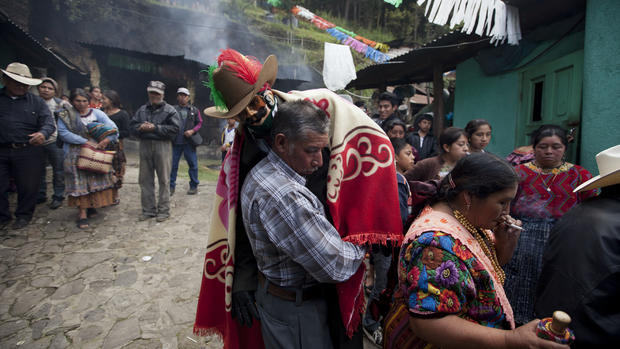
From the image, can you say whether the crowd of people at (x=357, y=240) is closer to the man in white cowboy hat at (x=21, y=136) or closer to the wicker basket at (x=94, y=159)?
the wicker basket at (x=94, y=159)

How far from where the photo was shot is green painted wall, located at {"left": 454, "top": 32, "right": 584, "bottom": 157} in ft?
15.9

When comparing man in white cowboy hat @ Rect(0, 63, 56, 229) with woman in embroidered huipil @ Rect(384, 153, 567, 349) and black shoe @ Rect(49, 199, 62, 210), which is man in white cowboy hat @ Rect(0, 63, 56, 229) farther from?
woman in embroidered huipil @ Rect(384, 153, 567, 349)

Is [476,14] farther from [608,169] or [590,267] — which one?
[590,267]

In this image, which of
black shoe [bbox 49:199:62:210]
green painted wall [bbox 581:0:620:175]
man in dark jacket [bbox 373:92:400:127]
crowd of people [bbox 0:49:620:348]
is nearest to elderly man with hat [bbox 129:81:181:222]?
black shoe [bbox 49:199:62:210]

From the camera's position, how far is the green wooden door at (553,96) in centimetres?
425

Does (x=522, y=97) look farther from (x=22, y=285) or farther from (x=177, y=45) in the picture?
(x=177, y=45)

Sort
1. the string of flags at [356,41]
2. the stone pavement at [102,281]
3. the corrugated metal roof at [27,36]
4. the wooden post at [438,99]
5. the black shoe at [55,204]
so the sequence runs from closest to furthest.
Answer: the stone pavement at [102,281] → the black shoe at [55,204] → the corrugated metal roof at [27,36] → the wooden post at [438,99] → the string of flags at [356,41]

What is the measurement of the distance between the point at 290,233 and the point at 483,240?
3.21 feet

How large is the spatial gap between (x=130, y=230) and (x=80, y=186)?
41.1 inches

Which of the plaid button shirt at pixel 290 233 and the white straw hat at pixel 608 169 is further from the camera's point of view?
the white straw hat at pixel 608 169

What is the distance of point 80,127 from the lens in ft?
16.5

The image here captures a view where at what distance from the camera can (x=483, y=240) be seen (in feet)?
5.01

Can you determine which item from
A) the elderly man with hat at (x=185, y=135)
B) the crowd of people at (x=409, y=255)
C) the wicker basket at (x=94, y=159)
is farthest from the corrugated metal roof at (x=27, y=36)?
the crowd of people at (x=409, y=255)

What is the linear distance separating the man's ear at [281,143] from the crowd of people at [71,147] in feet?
14.8
